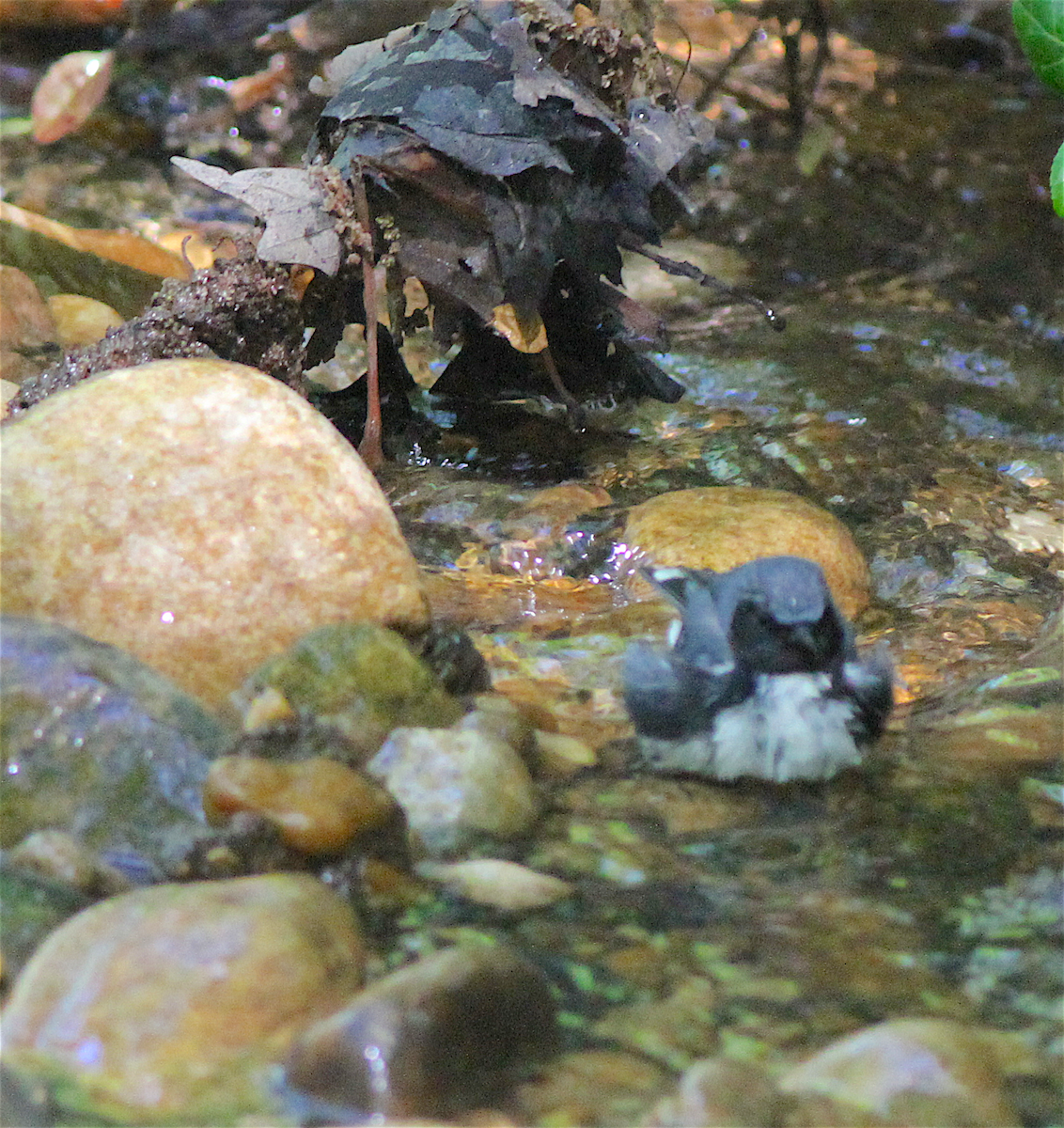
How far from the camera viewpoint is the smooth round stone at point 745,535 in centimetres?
427

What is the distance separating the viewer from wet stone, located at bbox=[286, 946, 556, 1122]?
208 centimetres

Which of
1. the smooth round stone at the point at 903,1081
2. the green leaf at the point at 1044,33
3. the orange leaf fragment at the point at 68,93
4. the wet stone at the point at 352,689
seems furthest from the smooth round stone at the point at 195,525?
the orange leaf fragment at the point at 68,93

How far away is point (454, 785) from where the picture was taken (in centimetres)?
289

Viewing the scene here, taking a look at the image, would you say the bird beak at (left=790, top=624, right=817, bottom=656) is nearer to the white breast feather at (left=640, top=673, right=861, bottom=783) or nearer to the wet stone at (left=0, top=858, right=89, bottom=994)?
the white breast feather at (left=640, top=673, right=861, bottom=783)

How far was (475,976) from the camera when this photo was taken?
2.21 meters

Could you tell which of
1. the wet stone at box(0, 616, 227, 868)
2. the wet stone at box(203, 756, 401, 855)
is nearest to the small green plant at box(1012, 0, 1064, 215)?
the wet stone at box(203, 756, 401, 855)

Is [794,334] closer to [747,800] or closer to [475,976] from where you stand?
[747,800]

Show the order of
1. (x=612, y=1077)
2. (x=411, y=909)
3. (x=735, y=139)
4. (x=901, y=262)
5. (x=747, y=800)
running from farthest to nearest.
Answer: (x=735, y=139) < (x=901, y=262) < (x=747, y=800) < (x=411, y=909) < (x=612, y=1077)

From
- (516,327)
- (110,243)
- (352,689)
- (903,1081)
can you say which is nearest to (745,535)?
(516,327)

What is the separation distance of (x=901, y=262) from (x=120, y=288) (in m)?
4.28

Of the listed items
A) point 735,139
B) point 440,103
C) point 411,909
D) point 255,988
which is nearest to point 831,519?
point 440,103

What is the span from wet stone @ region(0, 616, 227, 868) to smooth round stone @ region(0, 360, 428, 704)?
0.21 meters

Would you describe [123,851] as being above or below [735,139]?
below

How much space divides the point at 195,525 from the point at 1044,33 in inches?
132
